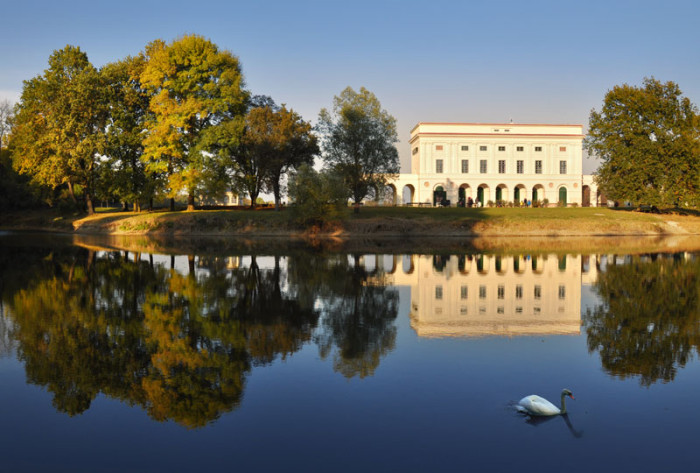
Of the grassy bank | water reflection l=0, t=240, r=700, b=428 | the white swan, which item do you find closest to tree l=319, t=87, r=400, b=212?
the grassy bank

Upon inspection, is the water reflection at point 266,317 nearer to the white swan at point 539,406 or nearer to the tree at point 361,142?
the white swan at point 539,406

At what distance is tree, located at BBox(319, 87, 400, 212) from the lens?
46.9m

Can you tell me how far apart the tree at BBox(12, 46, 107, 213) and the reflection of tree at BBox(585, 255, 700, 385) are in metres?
42.5

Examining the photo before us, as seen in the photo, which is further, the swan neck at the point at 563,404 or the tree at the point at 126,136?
the tree at the point at 126,136

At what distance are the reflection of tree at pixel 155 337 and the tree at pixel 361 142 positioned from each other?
98.3 feet

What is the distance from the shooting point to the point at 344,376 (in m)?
8.19

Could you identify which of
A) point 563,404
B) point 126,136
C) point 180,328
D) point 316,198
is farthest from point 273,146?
point 563,404

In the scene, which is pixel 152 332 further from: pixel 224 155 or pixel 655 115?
pixel 655 115

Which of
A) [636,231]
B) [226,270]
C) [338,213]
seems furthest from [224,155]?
[636,231]

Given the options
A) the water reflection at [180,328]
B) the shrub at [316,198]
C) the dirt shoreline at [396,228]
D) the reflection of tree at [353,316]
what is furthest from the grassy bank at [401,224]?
the water reflection at [180,328]

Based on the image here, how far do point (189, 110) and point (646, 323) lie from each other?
4190 centimetres

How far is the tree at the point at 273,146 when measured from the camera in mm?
48688

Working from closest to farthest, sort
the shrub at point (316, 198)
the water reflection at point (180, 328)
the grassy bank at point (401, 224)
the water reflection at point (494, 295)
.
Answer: the water reflection at point (180, 328) → the water reflection at point (494, 295) → the shrub at point (316, 198) → the grassy bank at point (401, 224)

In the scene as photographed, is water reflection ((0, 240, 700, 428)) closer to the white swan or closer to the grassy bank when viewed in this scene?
the white swan
